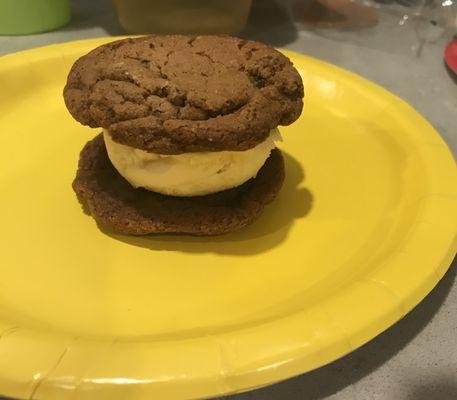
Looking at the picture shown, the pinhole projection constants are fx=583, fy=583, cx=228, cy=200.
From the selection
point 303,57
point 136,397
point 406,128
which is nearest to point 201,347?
point 136,397

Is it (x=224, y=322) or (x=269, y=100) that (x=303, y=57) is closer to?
(x=269, y=100)

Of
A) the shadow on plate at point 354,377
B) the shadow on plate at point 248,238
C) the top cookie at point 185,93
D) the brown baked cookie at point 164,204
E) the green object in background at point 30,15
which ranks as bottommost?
the shadow on plate at point 354,377

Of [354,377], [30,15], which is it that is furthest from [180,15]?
[354,377]

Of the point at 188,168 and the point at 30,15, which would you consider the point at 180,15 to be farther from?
the point at 188,168

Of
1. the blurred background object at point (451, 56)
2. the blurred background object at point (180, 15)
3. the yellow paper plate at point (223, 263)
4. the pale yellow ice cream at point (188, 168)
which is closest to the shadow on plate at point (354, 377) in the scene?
the yellow paper plate at point (223, 263)

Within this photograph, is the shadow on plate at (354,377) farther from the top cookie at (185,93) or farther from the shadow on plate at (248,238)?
the top cookie at (185,93)

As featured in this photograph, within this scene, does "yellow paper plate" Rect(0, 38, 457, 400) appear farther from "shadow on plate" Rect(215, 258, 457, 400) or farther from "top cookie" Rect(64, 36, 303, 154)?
"top cookie" Rect(64, 36, 303, 154)

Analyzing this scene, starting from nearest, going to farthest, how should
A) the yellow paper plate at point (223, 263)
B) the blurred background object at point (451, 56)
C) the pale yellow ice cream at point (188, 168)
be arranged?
the yellow paper plate at point (223, 263)
the pale yellow ice cream at point (188, 168)
the blurred background object at point (451, 56)
